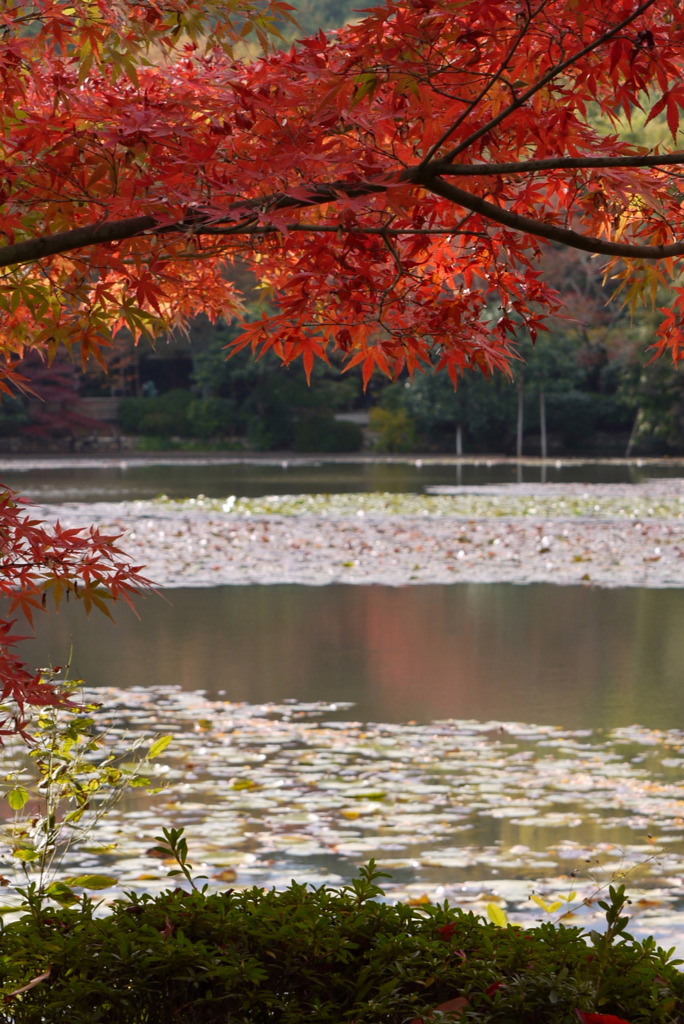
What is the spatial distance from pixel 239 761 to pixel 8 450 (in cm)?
4544

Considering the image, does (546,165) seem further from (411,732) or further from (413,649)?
(413,649)

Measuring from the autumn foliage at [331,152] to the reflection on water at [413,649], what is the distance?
132 inches

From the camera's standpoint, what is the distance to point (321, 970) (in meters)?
2.80

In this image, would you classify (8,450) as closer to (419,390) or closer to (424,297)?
(419,390)

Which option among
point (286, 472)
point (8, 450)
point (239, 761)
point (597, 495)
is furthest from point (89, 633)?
point (8, 450)

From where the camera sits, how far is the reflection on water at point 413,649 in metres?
8.88

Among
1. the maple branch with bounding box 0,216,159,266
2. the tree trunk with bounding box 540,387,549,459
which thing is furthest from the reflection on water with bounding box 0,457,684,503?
the maple branch with bounding box 0,216,159,266

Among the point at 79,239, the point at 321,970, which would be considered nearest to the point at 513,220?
the point at 79,239

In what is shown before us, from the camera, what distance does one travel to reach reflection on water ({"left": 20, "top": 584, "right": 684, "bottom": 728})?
888 centimetres

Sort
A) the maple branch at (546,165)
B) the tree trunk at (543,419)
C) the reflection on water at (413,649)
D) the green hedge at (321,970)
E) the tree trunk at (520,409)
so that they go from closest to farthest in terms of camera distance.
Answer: the green hedge at (321,970)
the maple branch at (546,165)
the reflection on water at (413,649)
the tree trunk at (520,409)
the tree trunk at (543,419)

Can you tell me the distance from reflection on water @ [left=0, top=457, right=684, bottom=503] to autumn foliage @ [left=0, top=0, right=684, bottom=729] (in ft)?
74.6

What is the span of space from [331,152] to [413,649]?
24.8 ft

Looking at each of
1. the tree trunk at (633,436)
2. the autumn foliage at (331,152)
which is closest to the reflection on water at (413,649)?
the autumn foliage at (331,152)

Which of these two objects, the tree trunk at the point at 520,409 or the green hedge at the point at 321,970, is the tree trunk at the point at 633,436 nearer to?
the tree trunk at the point at 520,409
